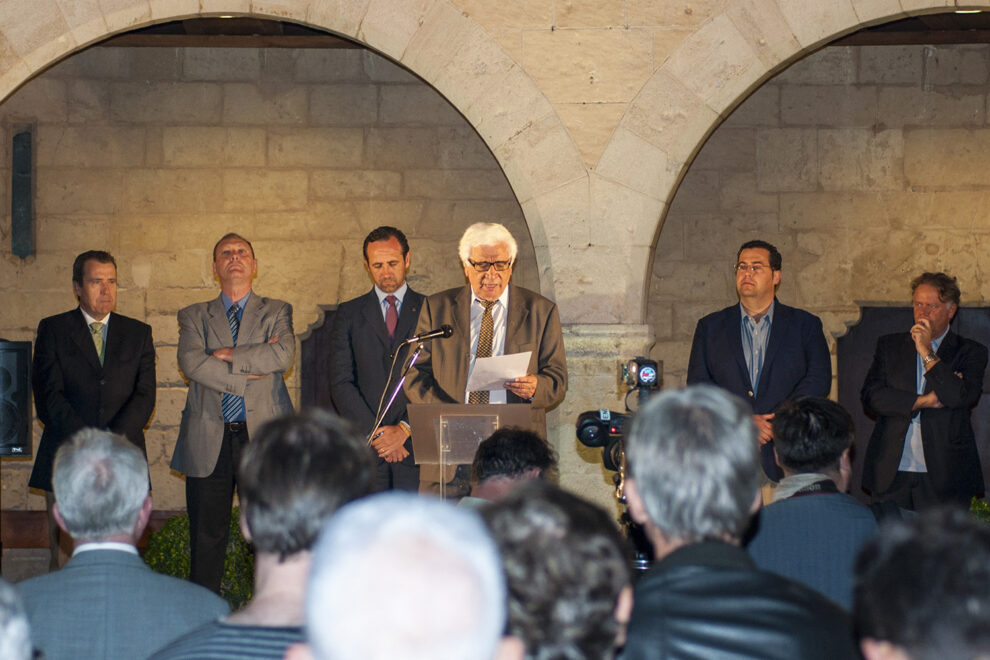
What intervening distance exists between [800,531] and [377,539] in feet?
5.45

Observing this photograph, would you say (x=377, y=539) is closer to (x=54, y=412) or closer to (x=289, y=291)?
(x=54, y=412)

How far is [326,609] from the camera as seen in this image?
3.89ft

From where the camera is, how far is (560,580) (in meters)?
1.46

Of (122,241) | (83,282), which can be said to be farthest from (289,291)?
(83,282)

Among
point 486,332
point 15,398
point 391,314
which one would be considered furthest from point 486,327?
point 15,398

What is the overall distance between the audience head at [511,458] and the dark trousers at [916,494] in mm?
2628

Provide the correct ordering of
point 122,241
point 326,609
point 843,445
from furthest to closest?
point 122,241, point 843,445, point 326,609

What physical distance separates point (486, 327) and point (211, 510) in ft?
4.67

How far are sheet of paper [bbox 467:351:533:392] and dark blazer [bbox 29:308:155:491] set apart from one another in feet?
5.69

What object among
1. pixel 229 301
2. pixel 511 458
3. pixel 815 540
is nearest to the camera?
pixel 815 540

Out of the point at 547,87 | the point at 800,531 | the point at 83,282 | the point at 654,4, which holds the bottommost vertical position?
the point at 800,531

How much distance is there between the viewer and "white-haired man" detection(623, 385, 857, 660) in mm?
1599

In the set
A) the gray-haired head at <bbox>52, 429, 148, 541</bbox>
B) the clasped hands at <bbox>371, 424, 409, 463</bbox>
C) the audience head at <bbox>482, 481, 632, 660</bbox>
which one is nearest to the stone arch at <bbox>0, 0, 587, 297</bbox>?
the clasped hands at <bbox>371, 424, 409, 463</bbox>

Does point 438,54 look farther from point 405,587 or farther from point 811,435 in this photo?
point 405,587
